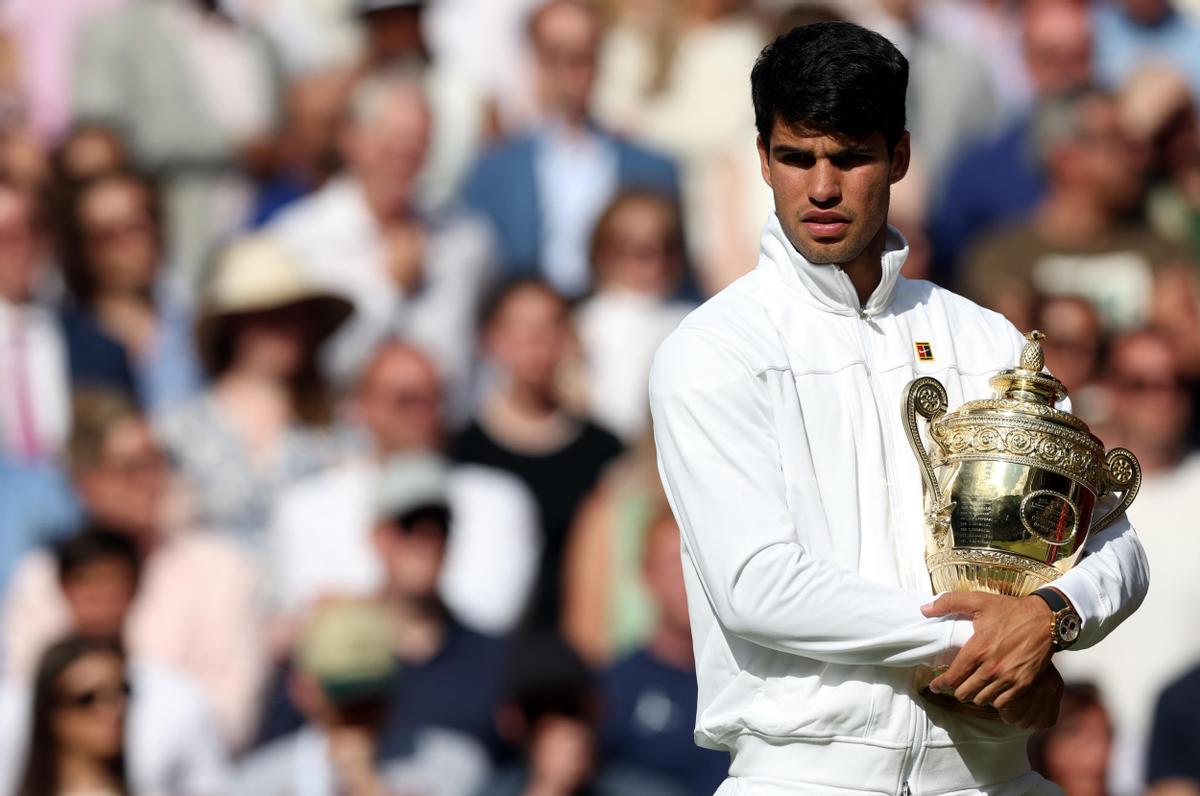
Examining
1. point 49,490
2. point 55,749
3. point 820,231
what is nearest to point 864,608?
point 820,231

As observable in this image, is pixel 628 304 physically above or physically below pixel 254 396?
above

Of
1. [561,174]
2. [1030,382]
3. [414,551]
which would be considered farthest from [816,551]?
[561,174]

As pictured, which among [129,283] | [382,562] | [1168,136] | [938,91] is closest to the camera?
[382,562]

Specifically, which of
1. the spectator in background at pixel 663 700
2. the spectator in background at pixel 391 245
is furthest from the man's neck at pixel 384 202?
the spectator in background at pixel 663 700

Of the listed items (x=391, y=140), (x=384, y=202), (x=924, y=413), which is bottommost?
(x=384, y=202)

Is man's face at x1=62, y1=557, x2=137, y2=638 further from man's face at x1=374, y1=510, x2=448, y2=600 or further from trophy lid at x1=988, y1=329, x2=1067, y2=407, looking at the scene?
trophy lid at x1=988, y1=329, x2=1067, y2=407

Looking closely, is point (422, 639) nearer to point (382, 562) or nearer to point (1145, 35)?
point (382, 562)

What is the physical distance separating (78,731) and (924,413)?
16.7 ft

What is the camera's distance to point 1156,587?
7.79m

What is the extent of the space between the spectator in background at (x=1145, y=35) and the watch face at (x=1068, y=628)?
629cm

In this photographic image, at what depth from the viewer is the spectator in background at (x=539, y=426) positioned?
8273 millimetres

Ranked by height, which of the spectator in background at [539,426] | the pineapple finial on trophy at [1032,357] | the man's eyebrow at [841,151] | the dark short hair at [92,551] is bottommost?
the dark short hair at [92,551]

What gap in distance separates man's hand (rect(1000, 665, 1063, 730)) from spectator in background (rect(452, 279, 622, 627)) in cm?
477

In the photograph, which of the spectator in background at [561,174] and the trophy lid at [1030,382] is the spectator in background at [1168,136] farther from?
the trophy lid at [1030,382]
